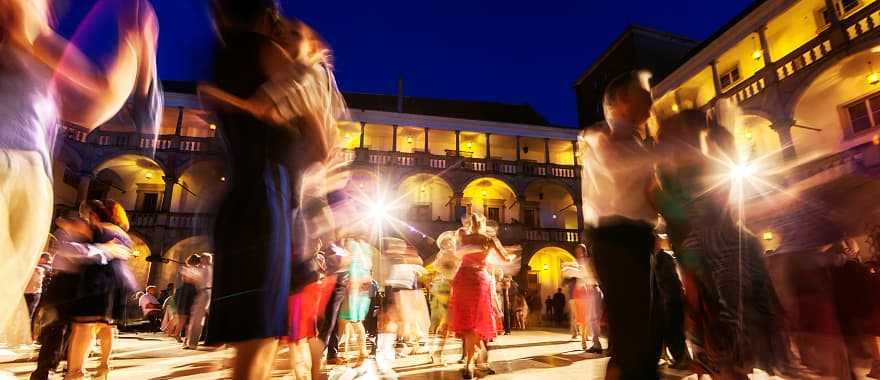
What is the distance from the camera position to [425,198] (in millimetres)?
25656

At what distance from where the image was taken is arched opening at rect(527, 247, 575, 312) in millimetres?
25625

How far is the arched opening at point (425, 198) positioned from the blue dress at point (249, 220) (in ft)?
73.6

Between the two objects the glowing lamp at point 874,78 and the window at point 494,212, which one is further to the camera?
the window at point 494,212

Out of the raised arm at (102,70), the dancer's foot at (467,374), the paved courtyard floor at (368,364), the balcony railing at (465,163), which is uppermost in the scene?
the balcony railing at (465,163)

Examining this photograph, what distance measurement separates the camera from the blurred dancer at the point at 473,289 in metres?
4.82

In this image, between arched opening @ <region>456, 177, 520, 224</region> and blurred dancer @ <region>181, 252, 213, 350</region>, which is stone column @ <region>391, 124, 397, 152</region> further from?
blurred dancer @ <region>181, 252, 213, 350</region>

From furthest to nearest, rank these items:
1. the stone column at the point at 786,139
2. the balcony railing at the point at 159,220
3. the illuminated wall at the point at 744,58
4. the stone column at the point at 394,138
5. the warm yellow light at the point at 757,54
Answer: the stone column at the point at 394,138, the balcony railing at the point at 159,220, the illuminated wall at the point at 744,58, the warm yellow light at the point at 757,54, the stone column at the point at 786,139

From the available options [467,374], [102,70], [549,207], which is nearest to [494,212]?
[549,207]

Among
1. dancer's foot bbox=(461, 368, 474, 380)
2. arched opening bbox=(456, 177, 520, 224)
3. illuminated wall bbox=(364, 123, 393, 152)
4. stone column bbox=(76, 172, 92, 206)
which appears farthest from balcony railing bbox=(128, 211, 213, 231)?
dancer's foot bbox=(461, 368, 474, 380)

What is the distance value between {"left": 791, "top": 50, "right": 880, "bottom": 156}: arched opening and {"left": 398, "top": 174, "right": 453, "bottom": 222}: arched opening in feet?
53.0

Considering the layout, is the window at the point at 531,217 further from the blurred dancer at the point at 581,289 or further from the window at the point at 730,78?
the blurred dancer at the point at 581,289

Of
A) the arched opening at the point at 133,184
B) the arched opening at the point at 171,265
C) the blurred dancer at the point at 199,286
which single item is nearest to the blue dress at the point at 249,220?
the blurred dancer at the point at 199,286

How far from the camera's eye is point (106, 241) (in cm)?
375

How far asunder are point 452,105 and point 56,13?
104 ft
